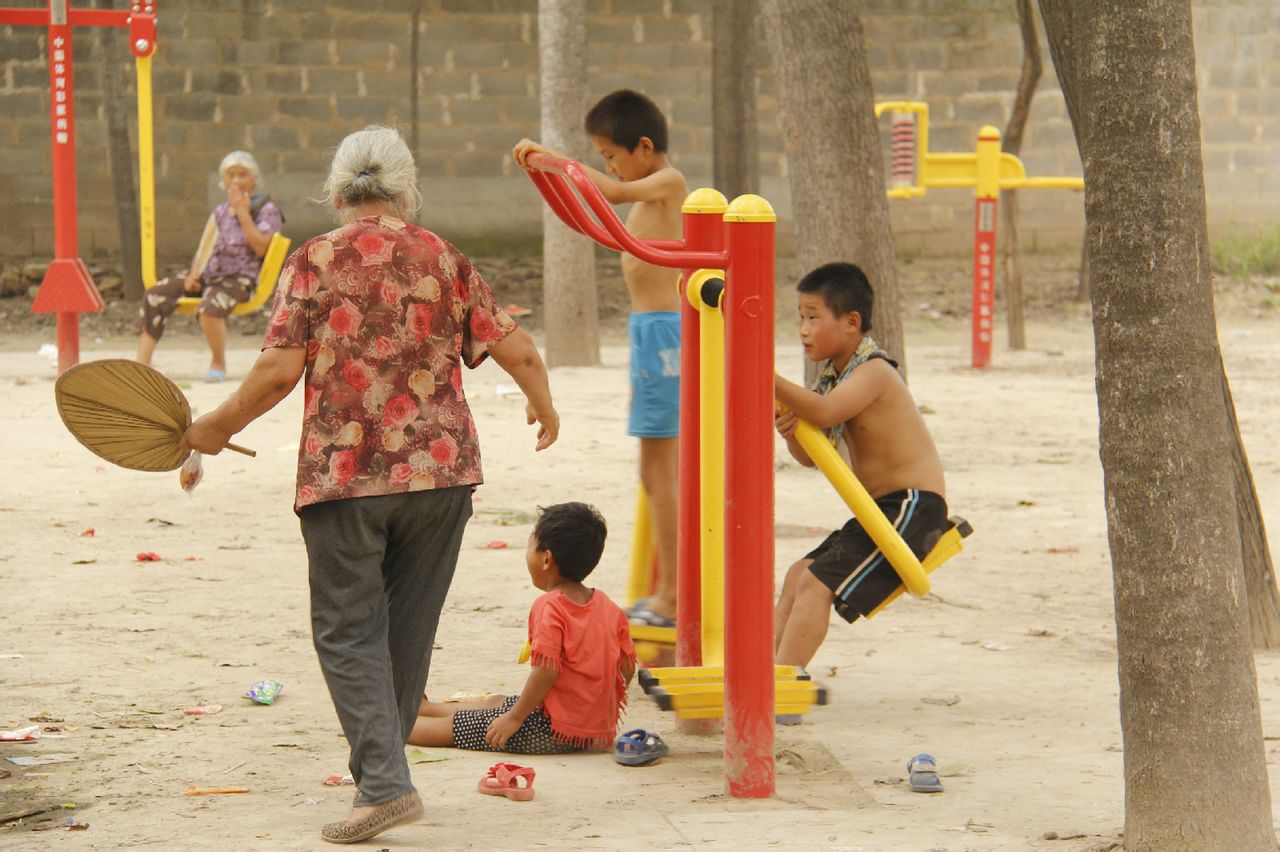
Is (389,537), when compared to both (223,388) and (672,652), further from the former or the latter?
(223,388)

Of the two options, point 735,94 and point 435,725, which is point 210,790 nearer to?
point 435,725

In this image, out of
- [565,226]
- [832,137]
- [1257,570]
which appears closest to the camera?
[1257,570]

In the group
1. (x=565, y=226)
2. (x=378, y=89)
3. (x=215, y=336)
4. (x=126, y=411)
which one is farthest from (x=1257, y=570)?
(x=378, y=89)

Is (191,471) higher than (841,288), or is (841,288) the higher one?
(841,288)

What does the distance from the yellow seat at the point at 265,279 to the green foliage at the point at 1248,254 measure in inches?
419

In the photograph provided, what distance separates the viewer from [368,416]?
3867 millimetres

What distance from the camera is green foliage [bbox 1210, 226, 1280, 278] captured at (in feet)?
60.8

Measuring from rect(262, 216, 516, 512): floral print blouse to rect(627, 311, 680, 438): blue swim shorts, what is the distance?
149 cm

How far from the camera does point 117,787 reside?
4.28 m

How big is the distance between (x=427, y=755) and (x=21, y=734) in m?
1.08

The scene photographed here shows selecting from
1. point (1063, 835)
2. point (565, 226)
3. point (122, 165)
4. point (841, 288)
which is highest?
point (122, 165)

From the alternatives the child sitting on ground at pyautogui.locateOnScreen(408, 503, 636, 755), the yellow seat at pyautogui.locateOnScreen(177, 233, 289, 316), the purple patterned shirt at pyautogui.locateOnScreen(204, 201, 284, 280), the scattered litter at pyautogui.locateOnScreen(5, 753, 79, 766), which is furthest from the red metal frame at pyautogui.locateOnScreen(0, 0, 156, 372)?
the child sitting on ground at pyautogui.locateOnScreen(408, 503, 636, 755)

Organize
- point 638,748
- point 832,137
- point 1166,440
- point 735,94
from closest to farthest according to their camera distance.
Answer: point 1166,440 → point 638,748 → point 832,137 → point 735,94

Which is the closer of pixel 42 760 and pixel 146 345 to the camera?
pixel 42 760
